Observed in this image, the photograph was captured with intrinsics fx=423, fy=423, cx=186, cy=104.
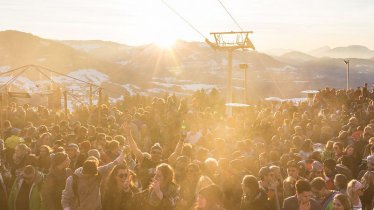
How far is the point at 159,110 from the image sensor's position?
13914 mm

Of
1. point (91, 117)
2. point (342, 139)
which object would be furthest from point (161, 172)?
point (91, 117)

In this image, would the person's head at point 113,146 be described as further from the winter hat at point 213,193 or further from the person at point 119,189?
the winter hat at point 213,193

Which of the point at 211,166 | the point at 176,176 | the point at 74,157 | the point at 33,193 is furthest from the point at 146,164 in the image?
the point at 33,193

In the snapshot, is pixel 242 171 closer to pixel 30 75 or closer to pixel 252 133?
pixel 252 133

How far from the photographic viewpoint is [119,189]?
17.4ft

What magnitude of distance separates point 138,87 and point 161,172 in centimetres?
15286

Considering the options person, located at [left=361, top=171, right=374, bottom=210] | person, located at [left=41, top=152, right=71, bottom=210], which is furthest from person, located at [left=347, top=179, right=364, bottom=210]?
person, located at [left=41, top=152, right=71, bottom=210]

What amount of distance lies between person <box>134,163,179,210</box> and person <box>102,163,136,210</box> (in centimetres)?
25

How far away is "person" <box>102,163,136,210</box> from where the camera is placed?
5.27 meters

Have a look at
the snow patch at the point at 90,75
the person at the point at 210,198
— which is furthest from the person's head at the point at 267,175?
the snow patch at the point at 90,75

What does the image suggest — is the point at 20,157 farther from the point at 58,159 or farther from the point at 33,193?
the point at 58,159

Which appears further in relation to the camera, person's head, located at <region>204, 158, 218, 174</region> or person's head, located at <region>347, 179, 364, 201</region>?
person's head, located at <region>204, 158, 218, 174</region>

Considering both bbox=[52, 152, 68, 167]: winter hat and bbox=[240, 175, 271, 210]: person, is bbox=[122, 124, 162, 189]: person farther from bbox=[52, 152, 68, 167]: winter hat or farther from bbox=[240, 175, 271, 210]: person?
bbox=[240, 175, 271, 210]: person

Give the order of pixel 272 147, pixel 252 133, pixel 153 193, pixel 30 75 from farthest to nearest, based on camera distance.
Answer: pixel 30 75 → pixel 252 133 → pixel 272 147 → pixel 153 193
